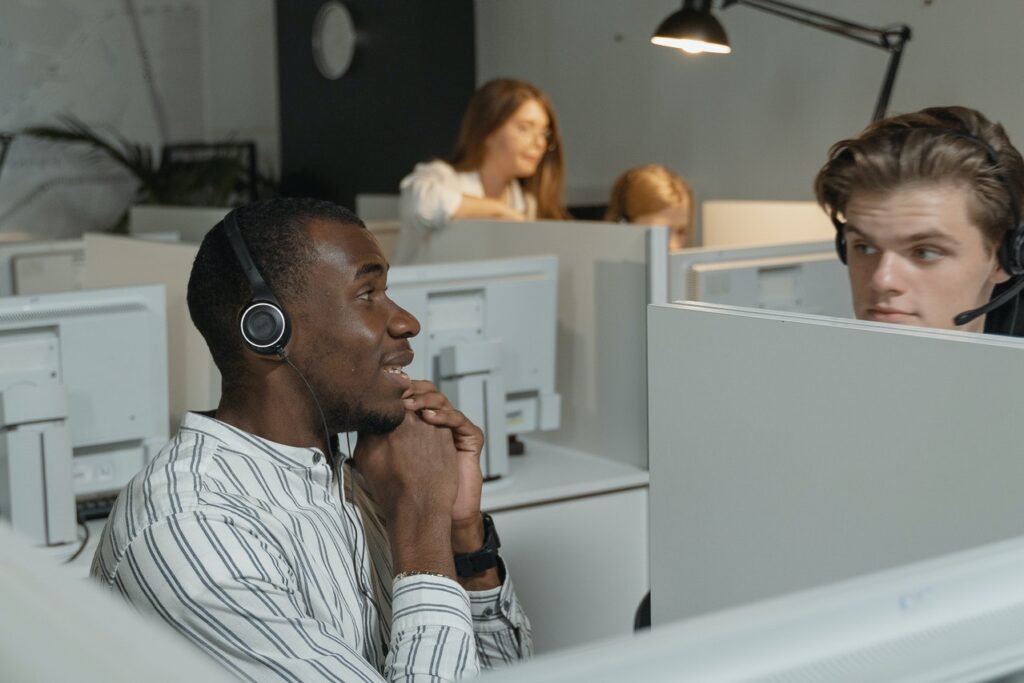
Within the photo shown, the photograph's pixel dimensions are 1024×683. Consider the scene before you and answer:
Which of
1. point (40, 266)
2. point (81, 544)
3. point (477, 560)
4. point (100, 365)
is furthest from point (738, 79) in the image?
point (477, 560)

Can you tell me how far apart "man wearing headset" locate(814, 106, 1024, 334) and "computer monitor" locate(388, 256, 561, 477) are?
3.61 ft

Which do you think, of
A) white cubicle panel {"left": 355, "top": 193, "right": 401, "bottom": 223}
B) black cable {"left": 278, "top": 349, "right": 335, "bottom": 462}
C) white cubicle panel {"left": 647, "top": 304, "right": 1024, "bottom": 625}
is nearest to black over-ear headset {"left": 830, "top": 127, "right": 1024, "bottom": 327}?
white cubicle panel {"left": 647, "top": 304, "right": 1024, "bottom": 625}

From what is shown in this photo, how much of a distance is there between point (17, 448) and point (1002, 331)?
1.44 meters

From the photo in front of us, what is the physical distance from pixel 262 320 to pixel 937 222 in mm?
736

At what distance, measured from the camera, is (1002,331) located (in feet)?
4.62

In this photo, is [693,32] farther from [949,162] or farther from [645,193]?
[949,162]

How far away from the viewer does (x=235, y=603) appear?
871mm

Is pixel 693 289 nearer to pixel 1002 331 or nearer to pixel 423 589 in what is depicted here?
A: pixel 1002 331

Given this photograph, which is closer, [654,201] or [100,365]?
[100,365]

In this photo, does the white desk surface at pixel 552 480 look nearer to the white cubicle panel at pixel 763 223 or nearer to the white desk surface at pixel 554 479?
the white desk surface at pixel 554 479

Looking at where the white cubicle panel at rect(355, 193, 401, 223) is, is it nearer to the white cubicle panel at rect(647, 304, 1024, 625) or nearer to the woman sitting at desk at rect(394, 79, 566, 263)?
the woman sitting at desk at rect(394, 79, 566, 263)

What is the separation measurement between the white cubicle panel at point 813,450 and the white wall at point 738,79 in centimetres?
281

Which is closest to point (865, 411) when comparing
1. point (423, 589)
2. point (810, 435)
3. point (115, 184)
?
point (810, 435)

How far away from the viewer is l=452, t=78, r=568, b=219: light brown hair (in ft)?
10.7
